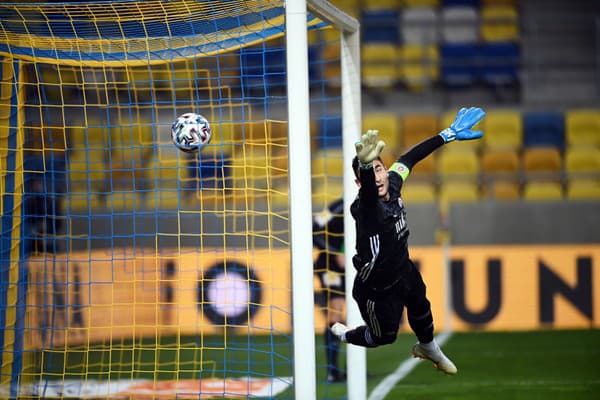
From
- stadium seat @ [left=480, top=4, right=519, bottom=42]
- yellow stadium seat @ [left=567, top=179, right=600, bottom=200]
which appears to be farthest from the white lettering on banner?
stadium seat @ [left=480, top=4, right=519, bottom=42]

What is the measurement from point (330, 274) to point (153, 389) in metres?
1.94

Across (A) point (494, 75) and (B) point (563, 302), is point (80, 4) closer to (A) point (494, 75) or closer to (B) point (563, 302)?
(B) point (563, 302)

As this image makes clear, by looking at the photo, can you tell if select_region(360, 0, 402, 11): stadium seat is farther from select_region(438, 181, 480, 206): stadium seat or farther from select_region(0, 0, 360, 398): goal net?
select_region(0, 0, 360, 398): goal net

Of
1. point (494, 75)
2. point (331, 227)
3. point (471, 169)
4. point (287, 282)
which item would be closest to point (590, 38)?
point (494, 75)

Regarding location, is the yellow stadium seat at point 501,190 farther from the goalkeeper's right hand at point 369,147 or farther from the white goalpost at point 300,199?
the goalkeeper's right hand at point 369,147

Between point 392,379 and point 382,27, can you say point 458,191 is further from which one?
point 392,379

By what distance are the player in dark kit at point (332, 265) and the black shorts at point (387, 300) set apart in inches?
98.8

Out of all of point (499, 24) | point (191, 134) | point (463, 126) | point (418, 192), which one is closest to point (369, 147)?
point (463, 126)

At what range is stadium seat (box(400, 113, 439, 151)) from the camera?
15586 mm

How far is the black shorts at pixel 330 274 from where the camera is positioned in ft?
29.3

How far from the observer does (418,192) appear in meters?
14.6

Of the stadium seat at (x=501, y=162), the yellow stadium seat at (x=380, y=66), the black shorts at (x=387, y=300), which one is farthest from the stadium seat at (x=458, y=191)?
the black shorts at (x=387, y=300)

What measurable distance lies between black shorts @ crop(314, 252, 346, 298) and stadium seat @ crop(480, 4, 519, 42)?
28.9 feet

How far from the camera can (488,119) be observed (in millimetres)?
15594
